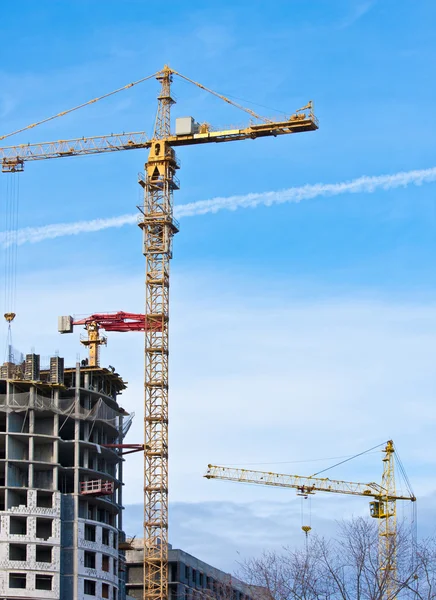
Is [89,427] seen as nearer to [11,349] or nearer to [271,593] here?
[11,349]

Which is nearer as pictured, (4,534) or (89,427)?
(4,534)

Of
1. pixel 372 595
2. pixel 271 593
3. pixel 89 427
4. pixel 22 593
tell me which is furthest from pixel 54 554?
pixel 372 595

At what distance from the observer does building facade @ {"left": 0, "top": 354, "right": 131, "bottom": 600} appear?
18150 cm

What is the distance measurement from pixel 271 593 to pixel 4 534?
65606 millimetres

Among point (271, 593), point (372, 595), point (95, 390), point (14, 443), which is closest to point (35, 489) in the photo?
point (14, 443)

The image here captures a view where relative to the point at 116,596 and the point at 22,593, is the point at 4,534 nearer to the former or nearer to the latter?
the point at 22,593

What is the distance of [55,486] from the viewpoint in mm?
186375

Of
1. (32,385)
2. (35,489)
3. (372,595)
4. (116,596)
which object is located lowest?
(372,595)

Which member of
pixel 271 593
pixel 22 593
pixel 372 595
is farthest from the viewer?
pixel 22 593

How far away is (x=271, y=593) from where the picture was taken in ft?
407

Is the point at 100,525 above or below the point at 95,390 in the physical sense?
below

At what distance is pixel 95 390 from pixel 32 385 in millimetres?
11410

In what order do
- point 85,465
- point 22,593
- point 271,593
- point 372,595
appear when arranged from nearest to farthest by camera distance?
point 372,595 < point 271,593 < point 22,593 < point 85,465

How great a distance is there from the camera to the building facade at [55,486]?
595 ft
